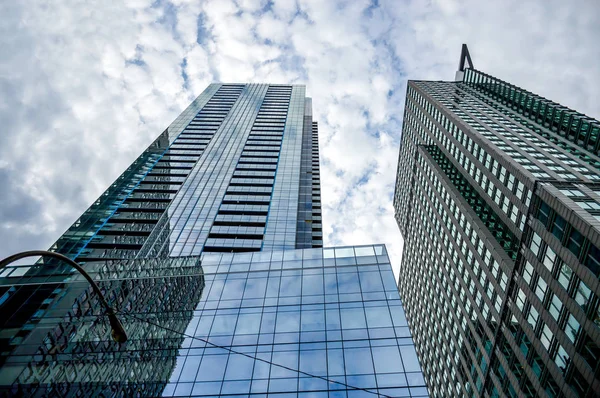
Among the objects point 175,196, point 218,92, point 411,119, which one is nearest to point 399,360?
point 175,196

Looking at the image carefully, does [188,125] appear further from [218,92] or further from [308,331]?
[308,331]

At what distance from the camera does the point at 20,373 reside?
24734 millimetres

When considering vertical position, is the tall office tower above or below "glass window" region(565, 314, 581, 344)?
above

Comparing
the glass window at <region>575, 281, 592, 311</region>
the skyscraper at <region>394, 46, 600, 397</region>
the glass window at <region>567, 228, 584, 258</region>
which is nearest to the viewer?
the glass window at <region>575, 281, 592, 311</region>

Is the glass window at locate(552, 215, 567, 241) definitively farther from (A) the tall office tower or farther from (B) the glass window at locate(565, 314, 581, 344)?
(A) the tall office tower

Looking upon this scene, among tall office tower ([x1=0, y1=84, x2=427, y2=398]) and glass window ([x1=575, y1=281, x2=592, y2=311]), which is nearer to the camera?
tall office tower ([x1=0, y1=84, x2=427, y2=398])

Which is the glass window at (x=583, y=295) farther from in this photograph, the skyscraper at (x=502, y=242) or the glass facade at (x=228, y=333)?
the glass facade at (x=228, y=333)

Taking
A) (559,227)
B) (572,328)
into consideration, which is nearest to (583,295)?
(572,328)

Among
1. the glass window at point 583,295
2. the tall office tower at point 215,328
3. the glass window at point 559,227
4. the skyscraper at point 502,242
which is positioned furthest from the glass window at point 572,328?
the tall office tower at point 215,328

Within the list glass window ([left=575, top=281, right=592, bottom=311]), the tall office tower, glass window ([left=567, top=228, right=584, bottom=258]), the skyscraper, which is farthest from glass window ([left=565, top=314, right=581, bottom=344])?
the tall office tower

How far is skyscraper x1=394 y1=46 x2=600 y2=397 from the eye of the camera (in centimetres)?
3819

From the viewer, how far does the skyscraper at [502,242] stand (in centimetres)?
3819

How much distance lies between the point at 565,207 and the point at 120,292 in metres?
44.0

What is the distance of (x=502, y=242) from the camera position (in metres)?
55.9
